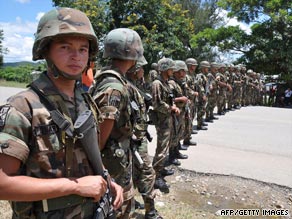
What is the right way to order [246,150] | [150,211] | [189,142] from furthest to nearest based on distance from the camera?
[189,142] < [246,150] < [150,211]

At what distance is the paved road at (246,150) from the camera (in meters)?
5.20

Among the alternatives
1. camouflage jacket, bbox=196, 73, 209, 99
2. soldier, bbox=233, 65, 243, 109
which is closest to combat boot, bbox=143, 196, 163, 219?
camouflage jacket, bbox=196, 73, 209, 99

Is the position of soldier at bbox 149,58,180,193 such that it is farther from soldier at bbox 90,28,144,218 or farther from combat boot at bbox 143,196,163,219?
soldier at bbox 90,28,144,218

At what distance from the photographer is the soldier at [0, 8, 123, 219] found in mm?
1265

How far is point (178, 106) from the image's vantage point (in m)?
5.69

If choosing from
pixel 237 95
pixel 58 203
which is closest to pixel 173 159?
pixel 58 203

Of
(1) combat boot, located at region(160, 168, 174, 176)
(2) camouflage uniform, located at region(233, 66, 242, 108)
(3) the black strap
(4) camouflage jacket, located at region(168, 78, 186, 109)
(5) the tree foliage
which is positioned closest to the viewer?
(3) the black strap

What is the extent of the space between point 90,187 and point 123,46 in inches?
56.8

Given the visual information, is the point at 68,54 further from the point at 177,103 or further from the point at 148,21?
the point at 148,21

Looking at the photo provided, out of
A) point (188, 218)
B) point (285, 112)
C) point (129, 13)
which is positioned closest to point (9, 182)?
point (188, 218)

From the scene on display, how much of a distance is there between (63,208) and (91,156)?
0.26m

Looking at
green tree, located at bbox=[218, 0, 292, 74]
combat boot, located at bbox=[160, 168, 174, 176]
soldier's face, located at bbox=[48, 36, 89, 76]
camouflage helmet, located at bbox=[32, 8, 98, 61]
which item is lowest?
combat boot, located at bbox=[160, 168, 174, 176]

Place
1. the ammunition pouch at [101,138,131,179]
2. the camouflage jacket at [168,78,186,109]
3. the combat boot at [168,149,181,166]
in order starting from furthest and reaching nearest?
the camouflage jacket at [168,78,186,109] → the combat boot at [168,149,181,166] → the ammunition pouch at [101,138,131,179]

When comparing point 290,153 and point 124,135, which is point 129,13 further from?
point 124,135
